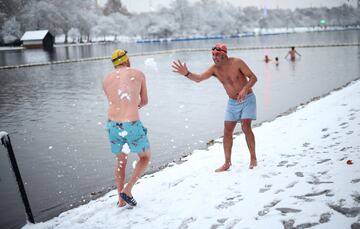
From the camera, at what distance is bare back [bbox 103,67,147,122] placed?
4.26m

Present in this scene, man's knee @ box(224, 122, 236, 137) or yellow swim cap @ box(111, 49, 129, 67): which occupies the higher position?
yellow swim cap @ box(111, 49, 129, 67)

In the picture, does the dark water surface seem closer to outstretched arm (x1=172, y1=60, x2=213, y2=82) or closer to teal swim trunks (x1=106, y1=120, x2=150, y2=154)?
teal swim trunks (x1=106, y1=120, x2=150, y2=154)

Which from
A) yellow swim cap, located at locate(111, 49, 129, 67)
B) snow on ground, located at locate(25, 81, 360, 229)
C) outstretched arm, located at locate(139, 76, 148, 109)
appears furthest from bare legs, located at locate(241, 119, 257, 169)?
yellow swim cap, located at locate(111, 49, 129, 67)

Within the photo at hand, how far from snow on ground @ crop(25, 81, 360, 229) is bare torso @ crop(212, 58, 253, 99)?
1273mm

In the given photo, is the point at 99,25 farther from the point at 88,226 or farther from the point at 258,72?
the point at 88,226

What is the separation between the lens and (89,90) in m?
18.9

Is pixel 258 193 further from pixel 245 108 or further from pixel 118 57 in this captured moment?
pixel 118 57

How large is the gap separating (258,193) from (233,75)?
1817 mm

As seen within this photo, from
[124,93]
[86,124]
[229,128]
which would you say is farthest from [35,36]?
[124,93]

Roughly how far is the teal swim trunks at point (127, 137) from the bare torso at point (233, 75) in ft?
5.36

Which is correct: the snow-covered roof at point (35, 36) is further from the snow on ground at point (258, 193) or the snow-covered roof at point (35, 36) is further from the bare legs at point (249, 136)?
the bare legs at point (249, 136)

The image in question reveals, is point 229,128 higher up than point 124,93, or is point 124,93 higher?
point 124,93

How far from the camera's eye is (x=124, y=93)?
426 cm

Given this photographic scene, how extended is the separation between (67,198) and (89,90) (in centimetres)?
1351
